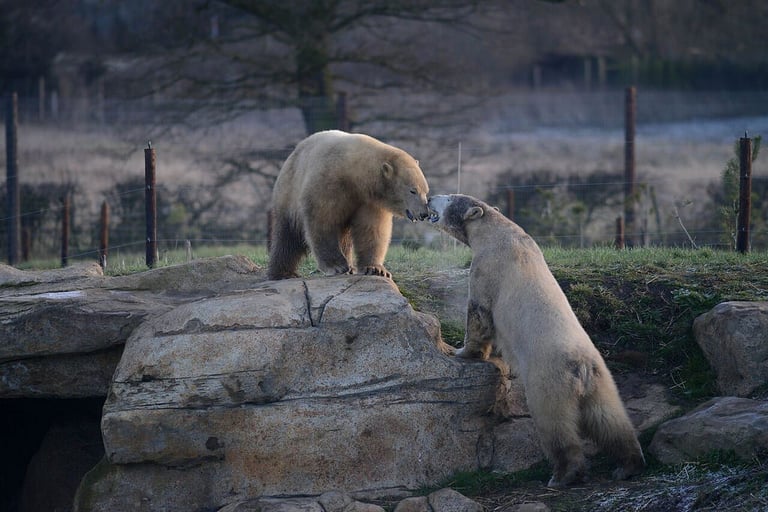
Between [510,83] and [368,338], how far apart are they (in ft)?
58.7

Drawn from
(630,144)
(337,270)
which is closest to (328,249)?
(337,270)

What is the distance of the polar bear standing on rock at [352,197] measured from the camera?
8128 mm

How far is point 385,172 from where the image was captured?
320 inches

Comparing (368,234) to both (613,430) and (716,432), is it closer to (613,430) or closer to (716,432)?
(613,430)

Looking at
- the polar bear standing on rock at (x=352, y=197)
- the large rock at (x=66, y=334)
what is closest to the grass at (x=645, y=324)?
the polar bear standing on rock at (x=352, y=197)

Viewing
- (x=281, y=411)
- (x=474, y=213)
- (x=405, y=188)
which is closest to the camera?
(x=281, y=411)

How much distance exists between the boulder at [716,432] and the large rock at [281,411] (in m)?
0.98

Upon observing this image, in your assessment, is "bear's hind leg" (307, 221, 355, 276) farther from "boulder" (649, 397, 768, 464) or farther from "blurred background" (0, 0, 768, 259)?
"blurred background" (0, 0, 768, 259)

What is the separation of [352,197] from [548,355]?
2460mm

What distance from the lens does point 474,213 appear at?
307 inches

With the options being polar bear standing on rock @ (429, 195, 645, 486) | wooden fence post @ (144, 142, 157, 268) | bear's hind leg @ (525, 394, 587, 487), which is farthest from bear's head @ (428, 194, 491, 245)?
wooden fence post @ (144, 142, 157, 268)

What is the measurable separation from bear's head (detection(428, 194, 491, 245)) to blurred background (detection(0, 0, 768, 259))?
4122 millimetres

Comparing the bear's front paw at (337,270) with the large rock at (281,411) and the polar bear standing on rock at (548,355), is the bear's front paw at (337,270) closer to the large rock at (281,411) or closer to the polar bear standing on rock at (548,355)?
the large rock at (281,411)

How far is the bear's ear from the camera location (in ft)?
25.5
